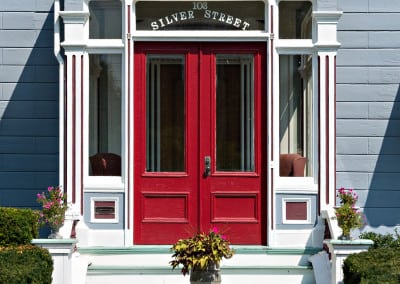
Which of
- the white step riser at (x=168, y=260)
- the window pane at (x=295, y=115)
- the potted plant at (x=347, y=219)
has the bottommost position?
the white step riser at (x=168, y=260)

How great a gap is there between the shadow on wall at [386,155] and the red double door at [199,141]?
1.50m

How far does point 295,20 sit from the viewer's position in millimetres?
10484

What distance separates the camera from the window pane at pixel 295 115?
10.4 m

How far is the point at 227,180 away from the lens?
10.4m

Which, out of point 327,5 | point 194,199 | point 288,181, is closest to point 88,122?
point 194,199

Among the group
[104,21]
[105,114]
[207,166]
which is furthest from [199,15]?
[207,166]

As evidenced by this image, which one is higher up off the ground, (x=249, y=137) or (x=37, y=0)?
(x=37, y=0)

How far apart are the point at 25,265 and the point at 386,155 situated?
16.1 ft

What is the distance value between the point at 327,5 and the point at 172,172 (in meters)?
2.71

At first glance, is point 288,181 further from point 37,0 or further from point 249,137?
point 37,0

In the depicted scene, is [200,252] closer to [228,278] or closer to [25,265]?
[228,278]

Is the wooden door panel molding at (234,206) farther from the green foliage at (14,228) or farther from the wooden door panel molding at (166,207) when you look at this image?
the green foliage at (14,228)

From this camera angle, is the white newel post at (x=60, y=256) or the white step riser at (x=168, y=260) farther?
the white step riser at (x=168, y=260)

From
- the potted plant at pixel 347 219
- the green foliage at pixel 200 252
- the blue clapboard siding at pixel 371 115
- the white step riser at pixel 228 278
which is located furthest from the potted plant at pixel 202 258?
the blue clapboard siding at pixel 371 115
